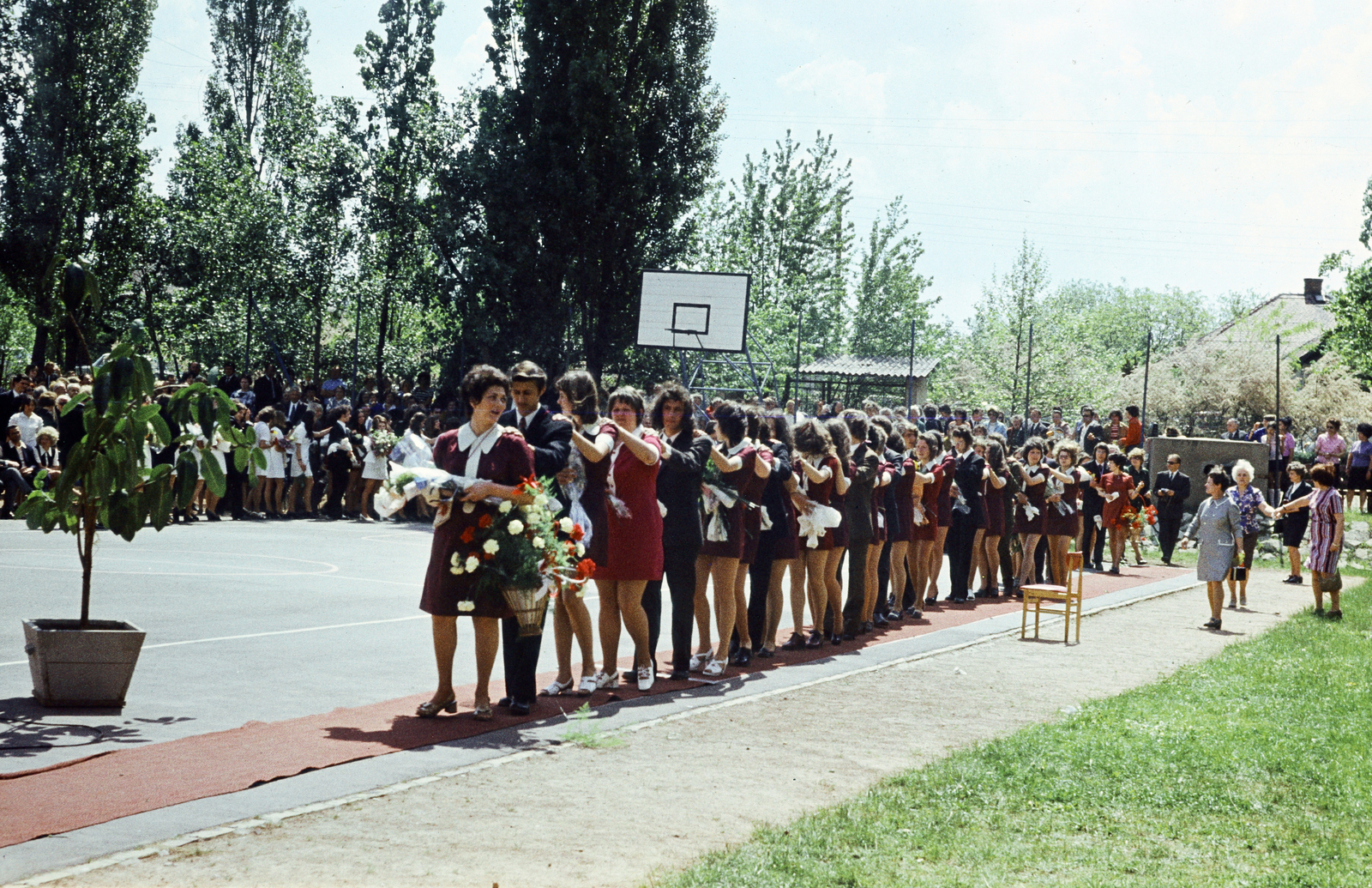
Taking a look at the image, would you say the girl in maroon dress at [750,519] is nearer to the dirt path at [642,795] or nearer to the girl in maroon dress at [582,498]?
the dirt path at [642,795]

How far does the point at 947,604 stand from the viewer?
52.2 feet

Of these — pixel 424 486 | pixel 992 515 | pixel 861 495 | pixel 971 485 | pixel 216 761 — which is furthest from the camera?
pixel 992 515

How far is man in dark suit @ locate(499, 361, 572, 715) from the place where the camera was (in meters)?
8.01

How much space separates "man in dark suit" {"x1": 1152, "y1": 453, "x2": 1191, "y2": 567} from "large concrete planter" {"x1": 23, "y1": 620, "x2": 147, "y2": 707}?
19.2m

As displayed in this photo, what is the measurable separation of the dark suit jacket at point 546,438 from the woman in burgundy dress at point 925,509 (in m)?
6.68

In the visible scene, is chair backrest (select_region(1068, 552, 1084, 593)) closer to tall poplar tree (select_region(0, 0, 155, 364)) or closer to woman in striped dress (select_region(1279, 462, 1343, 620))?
woman in striped dress (select_region(1279, 462, 1343, 620))

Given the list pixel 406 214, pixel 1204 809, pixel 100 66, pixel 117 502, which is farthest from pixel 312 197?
pixel 1204 809

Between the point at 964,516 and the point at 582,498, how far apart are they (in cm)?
847

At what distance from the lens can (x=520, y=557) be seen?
7.59m

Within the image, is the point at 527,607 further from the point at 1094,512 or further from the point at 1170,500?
the point at 1170,500

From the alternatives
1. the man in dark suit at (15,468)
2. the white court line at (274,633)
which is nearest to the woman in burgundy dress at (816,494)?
the white court line at (274,633)

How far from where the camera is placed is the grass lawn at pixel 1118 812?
534 cm

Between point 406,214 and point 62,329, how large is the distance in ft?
28.9

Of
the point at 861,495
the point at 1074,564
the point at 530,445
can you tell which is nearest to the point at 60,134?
the point at 861,495
